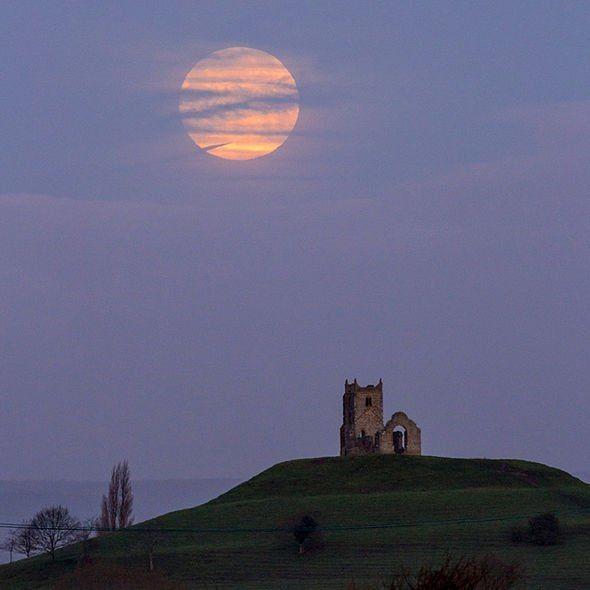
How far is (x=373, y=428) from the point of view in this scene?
140 metres

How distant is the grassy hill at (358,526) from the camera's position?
8725 centimetres

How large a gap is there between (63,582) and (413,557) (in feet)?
85.0

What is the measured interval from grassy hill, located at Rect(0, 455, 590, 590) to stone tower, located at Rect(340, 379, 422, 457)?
4906 millimetres

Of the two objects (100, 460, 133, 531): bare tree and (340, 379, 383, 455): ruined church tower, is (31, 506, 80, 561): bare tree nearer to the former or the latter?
(100, 460, 133, 531): bare tree

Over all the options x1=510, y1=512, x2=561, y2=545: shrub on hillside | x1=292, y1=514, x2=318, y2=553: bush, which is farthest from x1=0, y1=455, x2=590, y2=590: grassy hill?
x1=510, y1=512, x2=561, y2=545: shrub on hillside

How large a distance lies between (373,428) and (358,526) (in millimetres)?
37631

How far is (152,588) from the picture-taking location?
3041 inches

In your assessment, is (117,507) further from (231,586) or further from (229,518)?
(231,586)

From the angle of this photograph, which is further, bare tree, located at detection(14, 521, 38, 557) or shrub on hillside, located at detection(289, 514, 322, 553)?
bare tree, located at detection(14, 521, 38, 557)

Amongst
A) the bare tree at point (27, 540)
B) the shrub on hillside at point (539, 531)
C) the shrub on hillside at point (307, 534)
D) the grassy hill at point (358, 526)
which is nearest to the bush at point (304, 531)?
the shrub on hillside at point (307, 534)

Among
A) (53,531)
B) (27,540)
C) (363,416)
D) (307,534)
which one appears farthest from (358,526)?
(363,416)

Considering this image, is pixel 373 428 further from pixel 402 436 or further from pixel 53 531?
pixel 53 531

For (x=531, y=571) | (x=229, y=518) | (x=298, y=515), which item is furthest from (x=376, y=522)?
(x=531, y=571)

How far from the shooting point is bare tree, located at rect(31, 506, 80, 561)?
4350 inches
